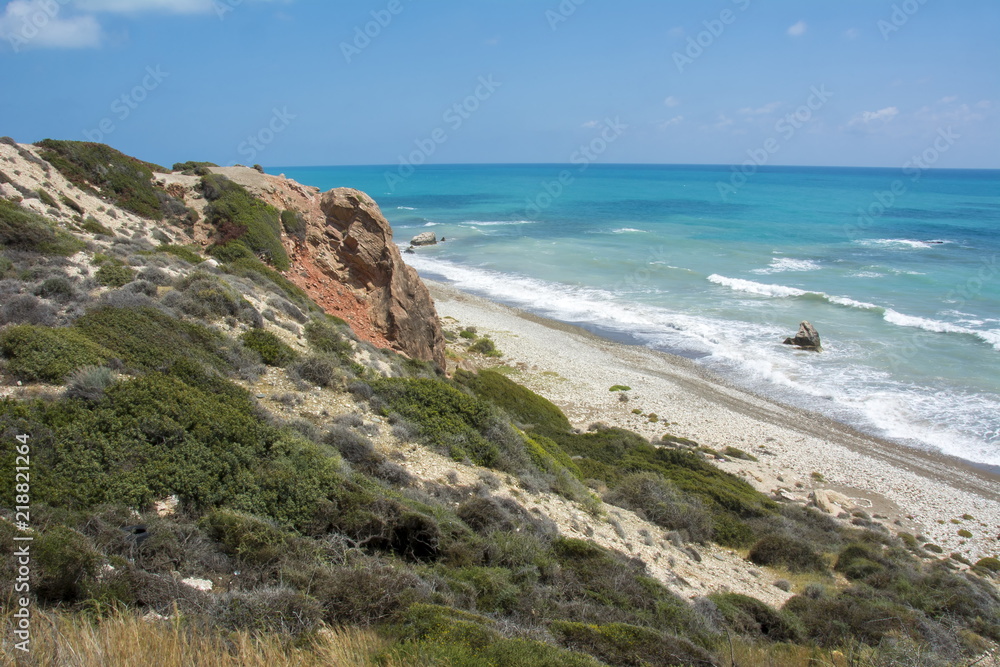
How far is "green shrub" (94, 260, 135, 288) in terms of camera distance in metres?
10.7

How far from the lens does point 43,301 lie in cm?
939

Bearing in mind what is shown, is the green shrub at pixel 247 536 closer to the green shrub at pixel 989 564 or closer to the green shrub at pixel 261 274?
the green shrub at pixel 261 274

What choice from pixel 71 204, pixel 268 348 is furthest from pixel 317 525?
pixel 71 204

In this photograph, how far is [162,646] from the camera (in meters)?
3.70

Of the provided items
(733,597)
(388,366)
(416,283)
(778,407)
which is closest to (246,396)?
(388,366)

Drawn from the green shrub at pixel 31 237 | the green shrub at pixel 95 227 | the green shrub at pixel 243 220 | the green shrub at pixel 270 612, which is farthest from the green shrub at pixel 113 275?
the green shrub at pixel 270 612

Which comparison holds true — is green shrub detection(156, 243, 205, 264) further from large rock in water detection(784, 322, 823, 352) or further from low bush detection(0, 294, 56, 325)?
Result: large rock in water detection(784, 322, 823, 352)

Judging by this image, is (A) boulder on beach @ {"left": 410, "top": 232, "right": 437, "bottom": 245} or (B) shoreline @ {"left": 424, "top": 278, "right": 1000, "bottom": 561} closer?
(B) shoreline @ {"left": 424, "top": 278, "right": 1000, "bottom": 561}

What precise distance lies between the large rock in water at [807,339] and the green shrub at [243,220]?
78.1ft

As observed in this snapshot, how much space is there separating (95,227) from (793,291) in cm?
3850

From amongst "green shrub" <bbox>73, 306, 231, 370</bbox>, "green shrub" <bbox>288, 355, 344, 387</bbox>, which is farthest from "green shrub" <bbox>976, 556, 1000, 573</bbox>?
"green shrub" <bbox>73, 306, 231, 370</bbox>

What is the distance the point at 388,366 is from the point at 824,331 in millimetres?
26630

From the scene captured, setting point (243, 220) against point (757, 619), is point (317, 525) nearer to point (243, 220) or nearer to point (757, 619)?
point (757, 619)

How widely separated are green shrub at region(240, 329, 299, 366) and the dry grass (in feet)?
22.0
